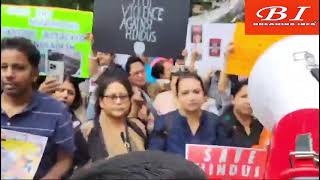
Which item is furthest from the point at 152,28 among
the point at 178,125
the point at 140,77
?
the point at 178,125

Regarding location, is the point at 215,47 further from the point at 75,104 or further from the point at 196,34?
the point at 75,104

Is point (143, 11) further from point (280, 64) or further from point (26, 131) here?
point (280, 64)

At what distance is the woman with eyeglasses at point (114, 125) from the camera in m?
1.86

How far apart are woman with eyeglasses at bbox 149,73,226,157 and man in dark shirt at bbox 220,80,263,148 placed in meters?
0.03

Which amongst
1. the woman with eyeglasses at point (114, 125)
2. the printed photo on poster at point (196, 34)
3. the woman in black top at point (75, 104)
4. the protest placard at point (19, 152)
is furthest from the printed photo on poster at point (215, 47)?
the protest placard at point (19, 152)

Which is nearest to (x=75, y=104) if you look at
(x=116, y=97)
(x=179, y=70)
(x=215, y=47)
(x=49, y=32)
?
(x=116, y=97)

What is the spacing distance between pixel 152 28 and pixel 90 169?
44.5 inches

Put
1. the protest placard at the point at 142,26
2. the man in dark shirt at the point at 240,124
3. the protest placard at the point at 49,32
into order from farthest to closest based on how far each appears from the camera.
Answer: the man in dark shirt at the point at 240,124, the protest placard at the point at 49,32, the protest placard at the point at 142,26

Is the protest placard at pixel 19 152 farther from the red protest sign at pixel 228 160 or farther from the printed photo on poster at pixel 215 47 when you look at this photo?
the printed photo on poster at pixel 215 47

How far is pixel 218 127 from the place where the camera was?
1916 mm

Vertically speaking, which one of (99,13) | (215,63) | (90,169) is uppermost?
(99,13)

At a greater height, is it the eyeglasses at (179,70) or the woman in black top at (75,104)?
the eyeglasses at (179,70)

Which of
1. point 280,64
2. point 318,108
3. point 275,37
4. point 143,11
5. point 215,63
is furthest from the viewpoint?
point 215,63

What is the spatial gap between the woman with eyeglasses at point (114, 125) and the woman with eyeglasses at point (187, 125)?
0.06 m
